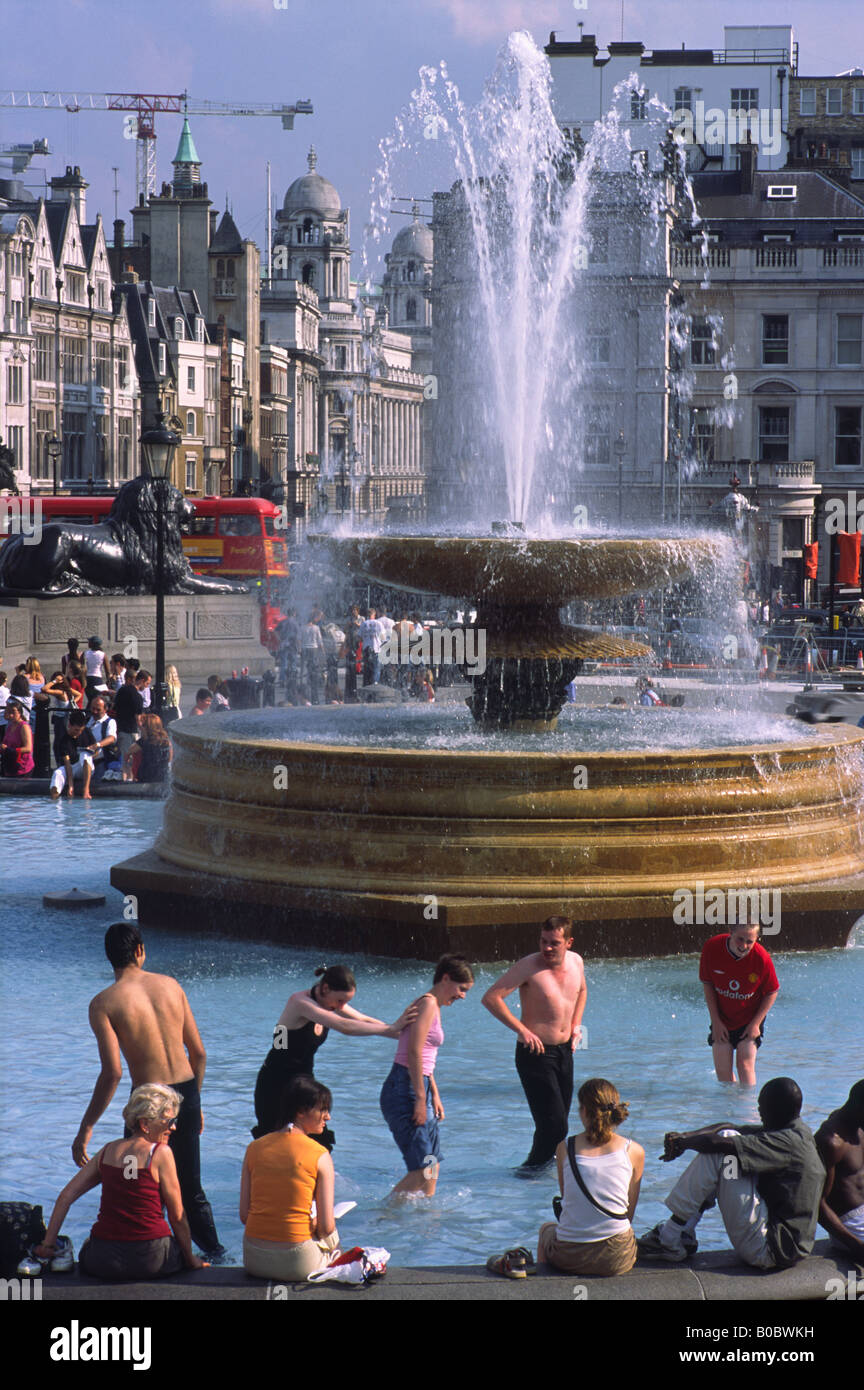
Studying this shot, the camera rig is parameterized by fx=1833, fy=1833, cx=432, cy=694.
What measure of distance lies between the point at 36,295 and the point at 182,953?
56652 millimetres

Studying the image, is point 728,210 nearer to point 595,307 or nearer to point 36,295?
point 595,307

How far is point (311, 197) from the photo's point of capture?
153500 millimetres

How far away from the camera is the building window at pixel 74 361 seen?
2608 inches

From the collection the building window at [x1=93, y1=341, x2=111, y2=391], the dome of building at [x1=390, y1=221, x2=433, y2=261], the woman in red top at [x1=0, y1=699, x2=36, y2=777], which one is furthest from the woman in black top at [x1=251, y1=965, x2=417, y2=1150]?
the dome of building at [x1=390, y1=221, x2=433, y2=261]

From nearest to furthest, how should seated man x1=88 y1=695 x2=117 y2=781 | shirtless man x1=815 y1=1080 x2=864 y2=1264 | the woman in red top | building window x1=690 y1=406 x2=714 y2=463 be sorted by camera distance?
shirtless man x1=815 y1=1080 x2=864 y2=1264
seated man x1=88 y1=695 x2=117 y2=781
the woman in red top
building window x1=690 y1=406 x2=714 y2=463

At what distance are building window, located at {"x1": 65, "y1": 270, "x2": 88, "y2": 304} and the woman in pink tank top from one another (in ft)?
207

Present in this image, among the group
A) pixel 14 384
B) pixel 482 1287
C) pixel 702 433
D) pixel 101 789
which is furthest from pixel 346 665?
pixel 14 384

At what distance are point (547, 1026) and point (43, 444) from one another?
57896 millimetres

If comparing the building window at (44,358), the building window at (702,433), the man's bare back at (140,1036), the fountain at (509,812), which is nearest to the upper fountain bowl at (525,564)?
the fountain at (509,812)

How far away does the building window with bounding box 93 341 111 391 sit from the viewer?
69.7m

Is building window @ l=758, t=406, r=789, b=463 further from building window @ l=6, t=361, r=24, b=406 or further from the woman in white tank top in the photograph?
the woman in white tank top

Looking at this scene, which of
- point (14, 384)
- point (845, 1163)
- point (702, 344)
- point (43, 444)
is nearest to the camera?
point (845, 1163)

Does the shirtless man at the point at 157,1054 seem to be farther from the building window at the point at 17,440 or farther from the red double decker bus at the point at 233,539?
the building window at the point at 17,440

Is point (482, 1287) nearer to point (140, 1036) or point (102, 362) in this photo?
point (140, 1036)
